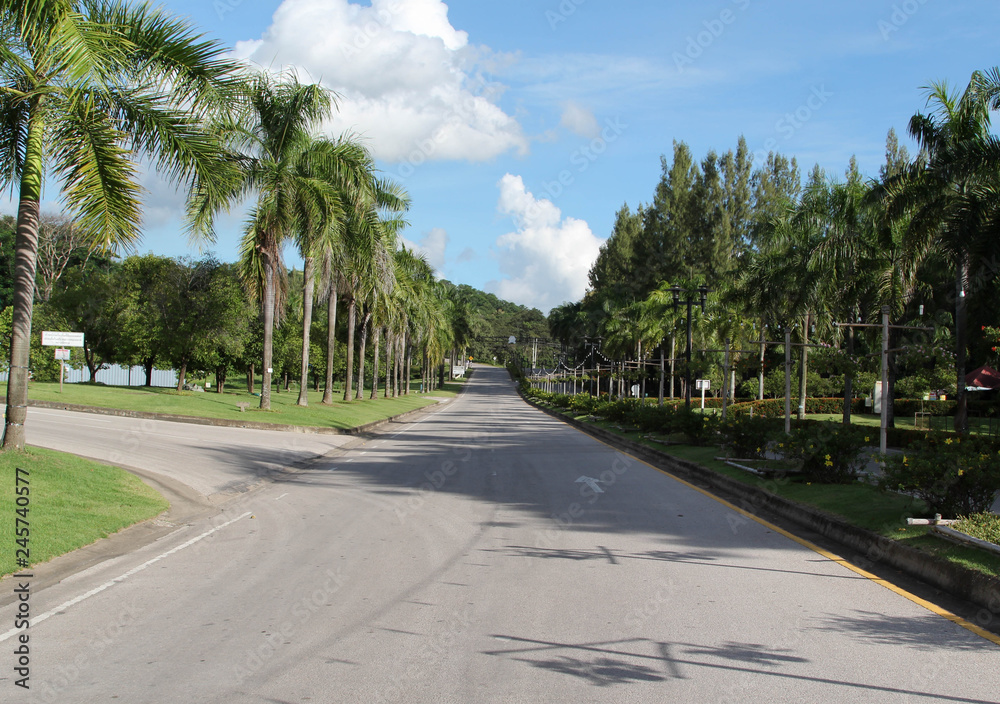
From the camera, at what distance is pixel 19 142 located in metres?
11.9

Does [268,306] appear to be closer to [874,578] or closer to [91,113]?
[91,113]

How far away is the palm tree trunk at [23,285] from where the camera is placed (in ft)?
36.0

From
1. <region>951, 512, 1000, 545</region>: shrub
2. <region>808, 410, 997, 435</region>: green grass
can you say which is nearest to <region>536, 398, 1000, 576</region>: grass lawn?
<region>951, 512, 1000, 545</region>: shrub

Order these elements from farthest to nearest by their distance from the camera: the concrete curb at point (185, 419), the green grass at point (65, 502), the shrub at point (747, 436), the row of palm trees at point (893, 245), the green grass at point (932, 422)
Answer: the green grass at point (932, 422) < the concrete curb at point (185, 419) < the row of palm trees at point (893, 245) < the shrub at point (747, 436) < the green grass at point (65, 502)

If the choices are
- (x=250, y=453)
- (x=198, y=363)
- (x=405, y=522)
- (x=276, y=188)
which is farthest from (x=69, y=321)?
(x=405, y=522)

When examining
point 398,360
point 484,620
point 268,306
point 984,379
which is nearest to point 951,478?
point 484,620

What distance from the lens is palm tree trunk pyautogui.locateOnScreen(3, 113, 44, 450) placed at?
10961 millimetres

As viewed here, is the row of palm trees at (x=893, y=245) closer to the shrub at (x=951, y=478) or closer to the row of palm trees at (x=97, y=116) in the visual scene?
the shrub at (x=951, y=478)

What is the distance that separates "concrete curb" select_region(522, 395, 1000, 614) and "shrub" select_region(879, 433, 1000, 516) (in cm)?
76

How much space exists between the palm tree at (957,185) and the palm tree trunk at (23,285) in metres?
19.0

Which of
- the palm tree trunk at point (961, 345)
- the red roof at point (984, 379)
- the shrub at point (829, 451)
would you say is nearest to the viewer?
the shrub at point (829, 451)

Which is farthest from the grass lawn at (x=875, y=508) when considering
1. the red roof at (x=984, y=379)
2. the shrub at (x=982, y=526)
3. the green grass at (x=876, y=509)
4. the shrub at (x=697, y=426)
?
the red roof at (x=984, y=379)

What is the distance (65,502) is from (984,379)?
4425 cm

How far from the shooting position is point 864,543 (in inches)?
343
